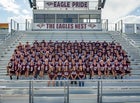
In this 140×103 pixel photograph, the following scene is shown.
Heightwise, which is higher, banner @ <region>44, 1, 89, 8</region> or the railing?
banner @ <region>44, 1, 89, 8</region>

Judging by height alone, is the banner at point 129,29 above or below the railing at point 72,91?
above

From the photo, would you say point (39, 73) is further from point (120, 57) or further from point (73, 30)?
point (73, 30)

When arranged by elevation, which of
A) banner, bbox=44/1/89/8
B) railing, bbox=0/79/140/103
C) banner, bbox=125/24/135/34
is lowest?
railing, bbox=0/79/140/103

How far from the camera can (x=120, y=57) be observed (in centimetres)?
1541

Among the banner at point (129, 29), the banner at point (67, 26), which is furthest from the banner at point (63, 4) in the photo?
the banner at point (129, 29)

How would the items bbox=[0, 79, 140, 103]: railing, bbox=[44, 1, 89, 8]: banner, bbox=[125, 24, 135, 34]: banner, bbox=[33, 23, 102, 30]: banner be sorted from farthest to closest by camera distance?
1. bbox=[44, 1, 89, 8]: banner
2. bbox=[33, 23, 102, 30]: banner
3. bbox=[125, 24, 135, 34]: banner
4. bbox=[0, 79, 140, 103]: railing

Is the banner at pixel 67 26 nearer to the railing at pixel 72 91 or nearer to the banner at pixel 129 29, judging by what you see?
the banner at pixel 129 29

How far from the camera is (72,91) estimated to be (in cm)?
898

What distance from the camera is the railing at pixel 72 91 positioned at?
29.2 feet

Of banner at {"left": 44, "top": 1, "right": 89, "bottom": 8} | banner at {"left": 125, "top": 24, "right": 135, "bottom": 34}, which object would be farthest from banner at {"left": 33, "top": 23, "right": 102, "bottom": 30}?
banner at {"left": 44, "top": 1, "right": 89, "bottom": 8}

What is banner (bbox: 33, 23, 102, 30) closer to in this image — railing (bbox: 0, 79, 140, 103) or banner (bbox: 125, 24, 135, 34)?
banner (bbox: 125, 24, 135, 34)

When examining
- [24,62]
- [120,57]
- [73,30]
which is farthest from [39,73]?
[73,30]

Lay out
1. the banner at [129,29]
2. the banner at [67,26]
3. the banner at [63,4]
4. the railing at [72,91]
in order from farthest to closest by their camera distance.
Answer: the banner at [63,4] → the banner at [67,26] → the banner at [129,29] → the railing at [72,91]

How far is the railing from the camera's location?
8898mm
